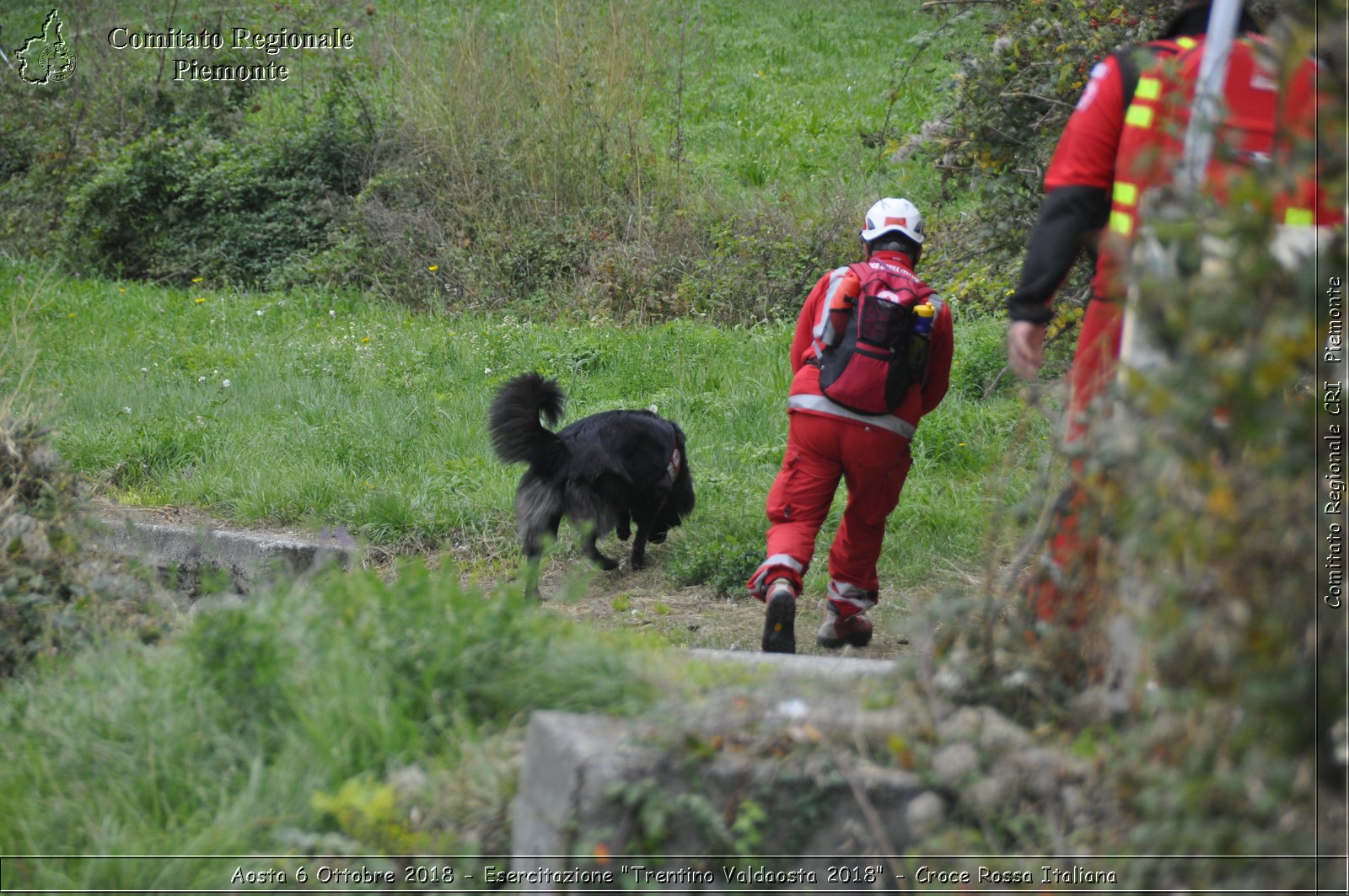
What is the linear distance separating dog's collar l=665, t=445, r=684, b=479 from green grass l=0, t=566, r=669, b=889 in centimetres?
285

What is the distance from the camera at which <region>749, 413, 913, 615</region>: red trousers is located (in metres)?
4.76

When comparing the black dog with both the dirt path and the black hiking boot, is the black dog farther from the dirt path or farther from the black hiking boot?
the black hiking boot

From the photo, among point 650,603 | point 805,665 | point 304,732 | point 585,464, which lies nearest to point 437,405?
point 585,464

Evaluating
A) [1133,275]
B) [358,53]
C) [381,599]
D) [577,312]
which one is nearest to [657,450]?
[381,599]

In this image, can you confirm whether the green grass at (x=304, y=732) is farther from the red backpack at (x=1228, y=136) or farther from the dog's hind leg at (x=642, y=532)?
the dog's hind leg at (x=642, y=532)

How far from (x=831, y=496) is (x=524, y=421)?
5.02 feet

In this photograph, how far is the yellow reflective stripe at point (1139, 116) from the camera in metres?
3.10

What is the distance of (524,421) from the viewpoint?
5.42 metres

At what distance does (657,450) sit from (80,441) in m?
3.93

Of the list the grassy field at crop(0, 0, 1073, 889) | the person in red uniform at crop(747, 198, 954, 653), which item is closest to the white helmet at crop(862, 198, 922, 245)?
the person in red uniform at crop(747, 198, 954, 653)

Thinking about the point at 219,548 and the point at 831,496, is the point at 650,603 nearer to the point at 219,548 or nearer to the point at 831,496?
the point at 831,496

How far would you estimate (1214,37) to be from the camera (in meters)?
2.77

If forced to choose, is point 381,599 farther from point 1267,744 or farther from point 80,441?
point 80,441

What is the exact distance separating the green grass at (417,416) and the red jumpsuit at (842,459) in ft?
2.40
